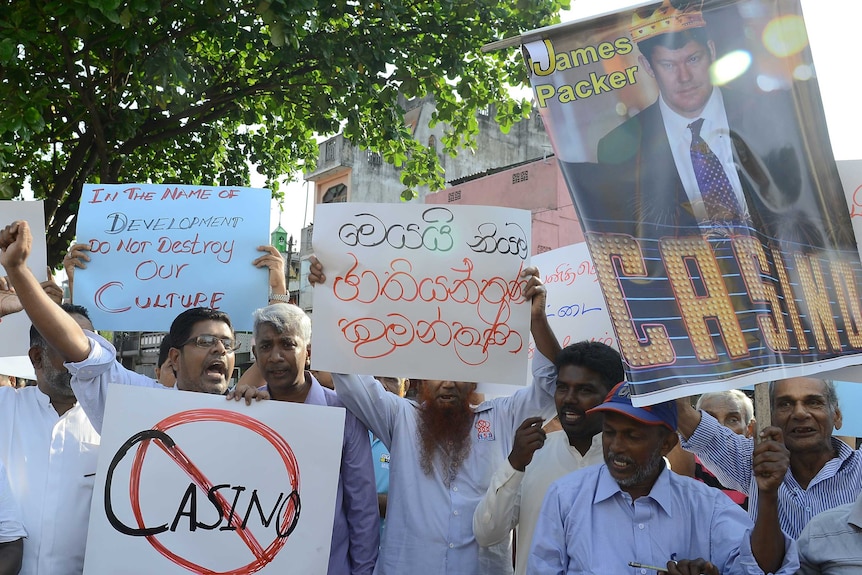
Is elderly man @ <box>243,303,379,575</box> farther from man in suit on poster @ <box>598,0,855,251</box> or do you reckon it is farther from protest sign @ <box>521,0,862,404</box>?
man in suit on poster @ <box>598,0,855,251</box>

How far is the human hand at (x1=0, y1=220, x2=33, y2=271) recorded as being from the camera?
307cm

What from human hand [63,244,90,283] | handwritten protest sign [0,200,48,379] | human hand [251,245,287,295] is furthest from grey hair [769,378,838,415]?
handwritten protest sign [0,200,48,379]

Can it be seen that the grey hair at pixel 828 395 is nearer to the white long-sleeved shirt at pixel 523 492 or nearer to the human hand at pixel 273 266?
the white long-sleeved shirt at pixel 523 492

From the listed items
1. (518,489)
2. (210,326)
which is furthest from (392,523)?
(210,326)

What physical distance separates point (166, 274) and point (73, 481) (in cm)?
131

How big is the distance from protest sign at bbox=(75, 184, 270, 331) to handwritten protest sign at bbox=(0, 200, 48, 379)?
182 millimetres

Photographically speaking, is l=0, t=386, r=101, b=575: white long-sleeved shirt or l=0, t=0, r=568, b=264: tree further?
l=0, t=0, r=568, b=264: tree

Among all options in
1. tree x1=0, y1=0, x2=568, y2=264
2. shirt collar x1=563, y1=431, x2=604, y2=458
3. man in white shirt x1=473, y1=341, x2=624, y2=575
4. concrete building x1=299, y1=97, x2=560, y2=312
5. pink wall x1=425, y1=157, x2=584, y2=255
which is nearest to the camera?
man in white shirt x1=473, y1=341, x2=624, y2=575

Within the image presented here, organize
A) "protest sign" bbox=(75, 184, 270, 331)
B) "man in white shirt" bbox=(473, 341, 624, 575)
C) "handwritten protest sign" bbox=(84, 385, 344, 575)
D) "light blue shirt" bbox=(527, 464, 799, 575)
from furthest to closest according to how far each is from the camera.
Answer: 1. "protest sign" bbox=(75, 184, 270, 331)
2. "man in white shirt" bbox=(473, 341, 624, 575)
3. "handwritten protest sign" bbox=(84, 385, 344, 575)
4. "light blue shirt" bbox=(527, 464, 799, 575)

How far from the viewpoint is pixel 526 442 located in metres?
3.02

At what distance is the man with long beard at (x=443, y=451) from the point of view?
3.37m

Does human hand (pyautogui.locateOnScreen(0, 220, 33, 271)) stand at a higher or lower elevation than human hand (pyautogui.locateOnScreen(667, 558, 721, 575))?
higher

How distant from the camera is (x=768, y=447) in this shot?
2.58 metres

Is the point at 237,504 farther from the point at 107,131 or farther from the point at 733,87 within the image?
the point at 107,131
